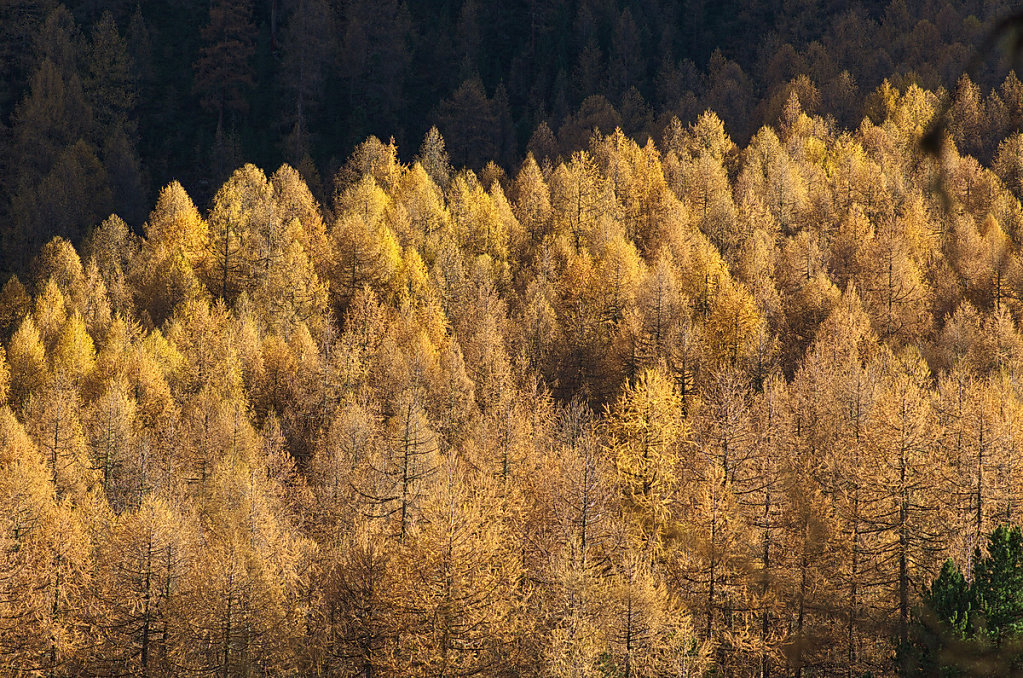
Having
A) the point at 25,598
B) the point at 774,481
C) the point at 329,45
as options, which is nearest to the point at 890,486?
the point at 774,481

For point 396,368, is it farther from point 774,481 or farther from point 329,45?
point 329,45

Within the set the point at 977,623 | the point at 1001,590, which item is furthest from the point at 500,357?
the point at 977,623

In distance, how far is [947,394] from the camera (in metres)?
62.7

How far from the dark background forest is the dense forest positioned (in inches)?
26.5

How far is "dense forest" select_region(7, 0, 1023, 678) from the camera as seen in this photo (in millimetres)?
46406

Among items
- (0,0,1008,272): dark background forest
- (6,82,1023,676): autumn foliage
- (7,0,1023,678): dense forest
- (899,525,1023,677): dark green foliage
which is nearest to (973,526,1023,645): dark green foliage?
(899,525,1023,677): dark green foliage

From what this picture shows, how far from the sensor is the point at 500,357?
7806cm

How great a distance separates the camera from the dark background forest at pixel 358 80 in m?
143

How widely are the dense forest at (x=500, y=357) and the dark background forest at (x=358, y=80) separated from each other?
0.67 m

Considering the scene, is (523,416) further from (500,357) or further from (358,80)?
(358,80)

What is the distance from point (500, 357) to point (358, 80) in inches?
3661

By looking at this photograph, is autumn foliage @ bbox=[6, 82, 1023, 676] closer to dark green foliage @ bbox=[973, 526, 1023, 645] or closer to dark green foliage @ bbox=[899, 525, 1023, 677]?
dark green foliage @ bbox=[899, 525, 1023, 677]

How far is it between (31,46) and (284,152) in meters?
42.8

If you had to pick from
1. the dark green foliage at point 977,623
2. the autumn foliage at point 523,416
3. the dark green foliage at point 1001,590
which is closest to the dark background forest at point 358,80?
the autumn foliage at point 523,416
